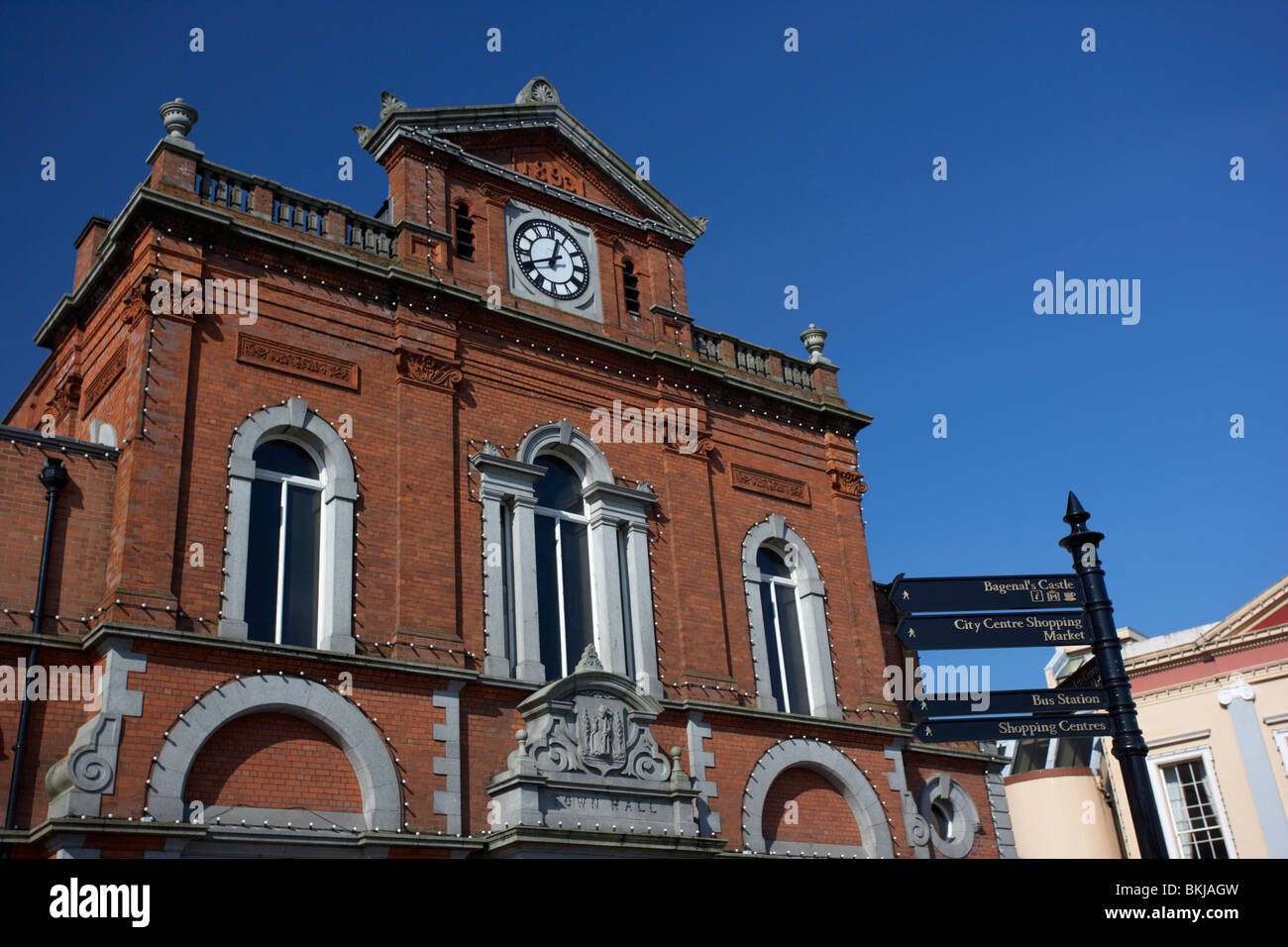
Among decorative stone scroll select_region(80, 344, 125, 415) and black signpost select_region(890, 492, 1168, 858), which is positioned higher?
decorative stone scroll select_region(80, 344, 125, 415)

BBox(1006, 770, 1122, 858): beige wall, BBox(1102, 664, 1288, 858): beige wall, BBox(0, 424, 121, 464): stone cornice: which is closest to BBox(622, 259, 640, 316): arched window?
BBox(0, 424, 121, 464): stone cornice

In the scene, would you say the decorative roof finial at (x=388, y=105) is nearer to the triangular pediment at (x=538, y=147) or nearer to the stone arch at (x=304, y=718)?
the triangular pediment at (x=538, y=147)

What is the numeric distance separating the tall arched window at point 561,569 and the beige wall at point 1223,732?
15.8 m

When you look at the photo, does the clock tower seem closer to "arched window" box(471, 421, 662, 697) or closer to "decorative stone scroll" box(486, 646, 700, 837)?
"arched window" box(471, 421, 662, 697)

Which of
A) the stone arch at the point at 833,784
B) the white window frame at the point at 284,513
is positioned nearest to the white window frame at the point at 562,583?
the white window frame at the point at 284,513

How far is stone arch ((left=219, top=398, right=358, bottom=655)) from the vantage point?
14.7m

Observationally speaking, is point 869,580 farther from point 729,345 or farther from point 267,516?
point 267,516

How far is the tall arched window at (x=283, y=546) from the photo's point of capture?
596 inches

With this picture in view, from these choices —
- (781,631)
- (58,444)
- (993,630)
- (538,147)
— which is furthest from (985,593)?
(538,147)

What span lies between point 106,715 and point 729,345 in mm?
12911

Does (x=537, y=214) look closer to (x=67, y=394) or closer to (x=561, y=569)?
(x=561, y=569)

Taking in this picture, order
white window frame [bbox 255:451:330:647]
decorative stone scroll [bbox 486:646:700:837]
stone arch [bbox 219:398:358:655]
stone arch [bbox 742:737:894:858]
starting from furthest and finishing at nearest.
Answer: stone arch [bbox 742:737:894:858]
white window frame [bbox 255:451:330:647]
decorative stone scroll [bbox 486:646:700:837]
stone arch [bbox 219:398:358:655]

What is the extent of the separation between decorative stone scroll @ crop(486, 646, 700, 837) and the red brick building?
5cm

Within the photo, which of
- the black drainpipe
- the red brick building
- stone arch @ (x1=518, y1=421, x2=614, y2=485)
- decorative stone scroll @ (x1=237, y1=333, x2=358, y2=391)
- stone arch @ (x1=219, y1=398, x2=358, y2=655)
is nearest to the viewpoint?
the black drainpipe
